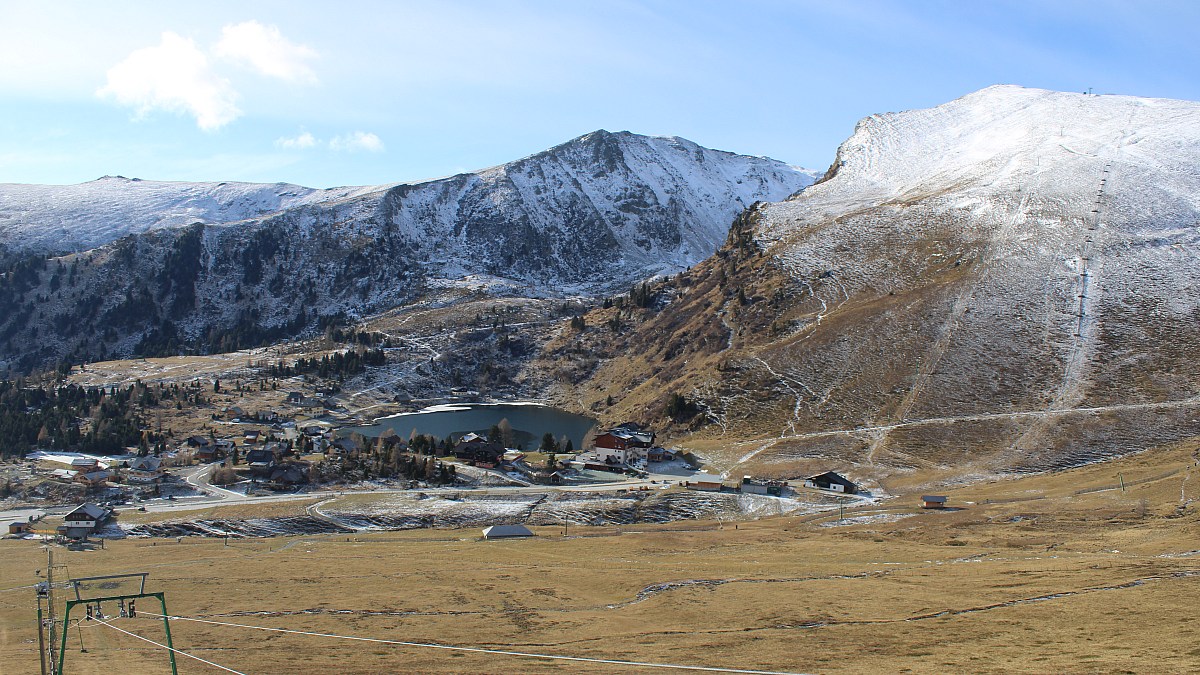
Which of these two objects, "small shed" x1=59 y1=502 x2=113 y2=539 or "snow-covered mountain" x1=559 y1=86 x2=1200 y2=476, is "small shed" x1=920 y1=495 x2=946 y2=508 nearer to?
"snow-covered mountain" x1=559 y1=86 x2=1200 y2=476

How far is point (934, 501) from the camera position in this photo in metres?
80.5

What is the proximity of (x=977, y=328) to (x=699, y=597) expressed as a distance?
98679 mm

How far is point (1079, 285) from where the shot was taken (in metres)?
138

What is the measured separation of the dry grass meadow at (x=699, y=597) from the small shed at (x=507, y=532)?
2.22m

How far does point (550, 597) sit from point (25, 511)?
67.7m

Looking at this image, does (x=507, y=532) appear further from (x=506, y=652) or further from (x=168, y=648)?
(x=168, y=648)

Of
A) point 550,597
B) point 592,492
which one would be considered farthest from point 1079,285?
point 550,597

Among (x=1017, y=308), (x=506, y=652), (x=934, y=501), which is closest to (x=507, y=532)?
(x=506, y=652)

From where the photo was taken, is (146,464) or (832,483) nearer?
(832,483)

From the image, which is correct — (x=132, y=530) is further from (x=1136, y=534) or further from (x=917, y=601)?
(x=1136, y=534)

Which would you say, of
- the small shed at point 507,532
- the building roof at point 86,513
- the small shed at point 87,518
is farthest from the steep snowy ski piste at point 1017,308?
the building roof at point 86,513

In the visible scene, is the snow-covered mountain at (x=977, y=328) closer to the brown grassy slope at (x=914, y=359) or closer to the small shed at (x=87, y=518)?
the brown grassy slope at (x=914, y=359)

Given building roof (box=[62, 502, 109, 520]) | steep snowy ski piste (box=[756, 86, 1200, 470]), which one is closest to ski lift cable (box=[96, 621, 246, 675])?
building roof (box=[62, 502, 109, 520])

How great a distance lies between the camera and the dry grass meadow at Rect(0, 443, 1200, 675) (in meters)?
31.5
